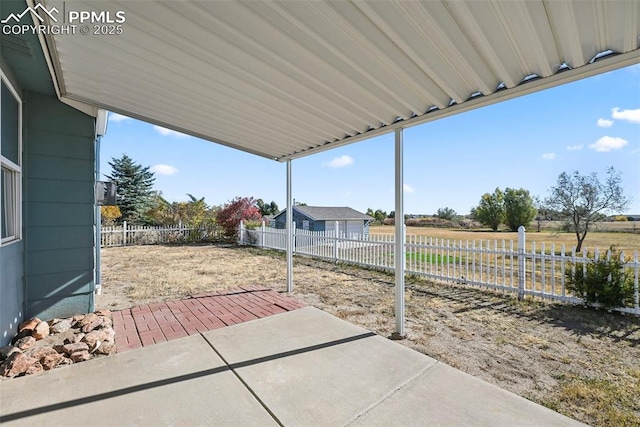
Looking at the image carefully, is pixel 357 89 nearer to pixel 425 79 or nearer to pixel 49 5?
pixel 425 79

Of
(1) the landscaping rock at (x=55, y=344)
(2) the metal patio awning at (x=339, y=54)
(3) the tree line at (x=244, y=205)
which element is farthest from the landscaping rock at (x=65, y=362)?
(3) the tree line at (x=244, y=205)

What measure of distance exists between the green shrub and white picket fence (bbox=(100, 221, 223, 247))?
1346 cm

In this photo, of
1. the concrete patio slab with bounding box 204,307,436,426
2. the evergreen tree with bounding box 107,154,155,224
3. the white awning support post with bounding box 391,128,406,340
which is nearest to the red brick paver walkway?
the concrete patio slab with bounding box 204,307,436,426

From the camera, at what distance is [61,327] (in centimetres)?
322

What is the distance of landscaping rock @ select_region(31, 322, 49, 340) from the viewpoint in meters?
2.94

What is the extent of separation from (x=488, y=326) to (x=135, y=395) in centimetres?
376

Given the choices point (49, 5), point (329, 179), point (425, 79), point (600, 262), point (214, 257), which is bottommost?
point (214, 257)

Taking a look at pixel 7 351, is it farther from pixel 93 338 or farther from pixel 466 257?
pixel 466 257

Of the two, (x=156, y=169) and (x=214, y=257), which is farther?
(x=156, y=169)

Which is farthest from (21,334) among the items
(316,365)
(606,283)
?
(606,283)

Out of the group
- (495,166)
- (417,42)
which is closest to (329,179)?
(495,166)

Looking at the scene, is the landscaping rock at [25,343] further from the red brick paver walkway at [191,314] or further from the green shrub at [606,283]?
→ the green shrub at [606,283]

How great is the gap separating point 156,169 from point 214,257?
18.9 m

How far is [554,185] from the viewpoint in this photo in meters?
13.6
